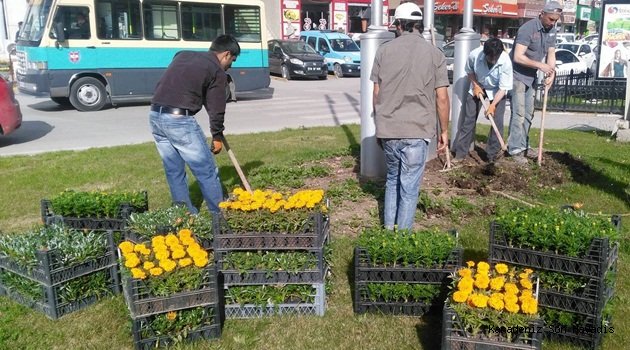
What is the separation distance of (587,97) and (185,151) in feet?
40.0

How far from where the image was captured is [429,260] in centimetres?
385

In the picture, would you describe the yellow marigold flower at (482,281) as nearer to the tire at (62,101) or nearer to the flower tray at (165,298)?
the flower tray at (165,298)

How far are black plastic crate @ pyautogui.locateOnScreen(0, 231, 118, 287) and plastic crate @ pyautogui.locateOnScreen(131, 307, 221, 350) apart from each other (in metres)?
0.78

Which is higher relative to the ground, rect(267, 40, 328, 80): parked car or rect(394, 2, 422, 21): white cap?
rect(394, 2, 422, 21): white cap

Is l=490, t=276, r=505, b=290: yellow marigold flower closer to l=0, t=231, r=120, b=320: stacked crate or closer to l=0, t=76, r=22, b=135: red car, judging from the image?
l=0, t=231, r=120, b=320: stacked crate

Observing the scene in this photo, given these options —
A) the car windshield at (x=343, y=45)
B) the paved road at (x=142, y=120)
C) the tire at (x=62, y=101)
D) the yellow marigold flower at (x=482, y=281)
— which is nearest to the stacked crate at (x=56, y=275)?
the yellow marigold flower at (x=482, y=281)

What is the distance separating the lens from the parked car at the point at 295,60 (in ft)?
78.7

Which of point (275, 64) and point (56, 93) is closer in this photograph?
point (56, 93)

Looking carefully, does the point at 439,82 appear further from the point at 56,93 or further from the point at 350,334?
the point at 56,93

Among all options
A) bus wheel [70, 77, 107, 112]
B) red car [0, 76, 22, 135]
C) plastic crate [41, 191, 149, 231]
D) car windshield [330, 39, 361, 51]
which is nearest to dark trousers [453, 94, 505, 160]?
plastic crate [41, 191, 149, 231]

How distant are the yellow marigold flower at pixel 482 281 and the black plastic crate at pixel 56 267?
8.56ft

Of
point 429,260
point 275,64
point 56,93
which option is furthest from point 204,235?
point 275,64

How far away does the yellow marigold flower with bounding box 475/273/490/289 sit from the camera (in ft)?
10.6

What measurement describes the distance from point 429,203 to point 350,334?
8.34 feet
